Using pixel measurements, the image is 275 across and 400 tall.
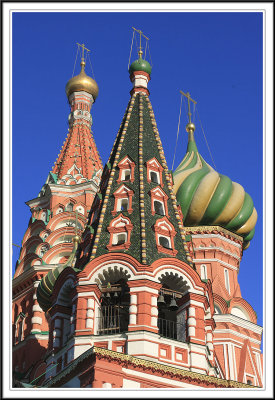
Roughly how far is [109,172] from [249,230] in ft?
17.8

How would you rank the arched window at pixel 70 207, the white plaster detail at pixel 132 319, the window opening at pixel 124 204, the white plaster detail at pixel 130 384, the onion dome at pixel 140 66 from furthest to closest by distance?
the arched window at pixel 70 207, the onion dome at pixel 140 66, the window opening at pixel 124 204, the white plaster detail at pixel 132 319, the white plaster detail at pixel 130 384

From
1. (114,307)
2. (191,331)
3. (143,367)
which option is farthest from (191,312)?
(143,367)

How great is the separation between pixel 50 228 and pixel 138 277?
25.2 feet

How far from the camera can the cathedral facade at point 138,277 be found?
1316 centimetres

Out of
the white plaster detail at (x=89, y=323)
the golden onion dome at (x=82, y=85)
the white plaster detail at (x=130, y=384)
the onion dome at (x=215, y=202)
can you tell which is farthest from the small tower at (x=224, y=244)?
the golden onion dome at (x=82, y=85)

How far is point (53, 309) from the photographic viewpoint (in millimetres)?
14758

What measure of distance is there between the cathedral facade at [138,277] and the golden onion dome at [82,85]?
434 cm

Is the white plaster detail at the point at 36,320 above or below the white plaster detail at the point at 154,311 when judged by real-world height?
above

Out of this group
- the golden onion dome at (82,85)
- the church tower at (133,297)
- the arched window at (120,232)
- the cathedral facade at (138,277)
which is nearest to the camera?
the church tower at (133,297)

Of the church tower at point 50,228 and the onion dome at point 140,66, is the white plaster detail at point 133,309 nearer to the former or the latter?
the church tower at point 50,228

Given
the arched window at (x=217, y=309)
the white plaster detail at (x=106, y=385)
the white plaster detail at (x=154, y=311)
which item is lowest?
the white plaster detail at (x=106, y=385)

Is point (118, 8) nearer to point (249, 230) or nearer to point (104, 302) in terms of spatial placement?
point (104, 302)

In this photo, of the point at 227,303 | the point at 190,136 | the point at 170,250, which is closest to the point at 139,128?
the point at 170,250

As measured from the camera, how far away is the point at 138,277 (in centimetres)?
1371
